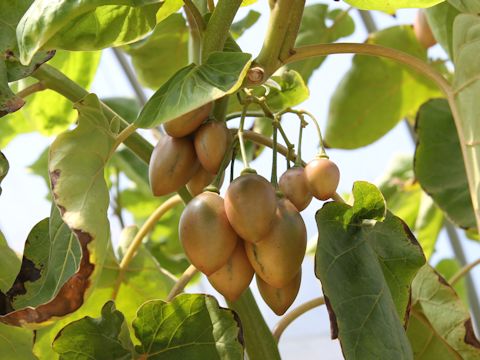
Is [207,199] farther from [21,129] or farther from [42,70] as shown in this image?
[21,129]

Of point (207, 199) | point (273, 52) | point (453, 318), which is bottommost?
point (453, 318)

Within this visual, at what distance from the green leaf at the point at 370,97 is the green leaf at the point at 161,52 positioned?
0.69 ft

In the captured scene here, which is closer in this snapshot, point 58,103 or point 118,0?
point 118,0

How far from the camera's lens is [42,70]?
71 centimetres

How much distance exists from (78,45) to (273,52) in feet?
0.46

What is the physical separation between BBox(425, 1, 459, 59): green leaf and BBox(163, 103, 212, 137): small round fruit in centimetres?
39

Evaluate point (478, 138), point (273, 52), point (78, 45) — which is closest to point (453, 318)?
point (478, 138)

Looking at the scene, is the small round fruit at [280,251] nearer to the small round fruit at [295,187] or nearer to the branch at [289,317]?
the small round fruit at [295,187]

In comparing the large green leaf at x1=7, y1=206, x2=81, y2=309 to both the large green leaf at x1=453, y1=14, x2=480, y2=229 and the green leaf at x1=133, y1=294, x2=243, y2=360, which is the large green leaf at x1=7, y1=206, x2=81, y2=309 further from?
the large green leaf at x1=453, y1=14, x2=480, y2=229

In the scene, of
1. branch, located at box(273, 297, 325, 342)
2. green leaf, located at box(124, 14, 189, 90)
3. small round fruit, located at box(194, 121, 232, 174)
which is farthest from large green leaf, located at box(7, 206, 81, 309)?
green leaf, located at box(124, 14, 189, 90)

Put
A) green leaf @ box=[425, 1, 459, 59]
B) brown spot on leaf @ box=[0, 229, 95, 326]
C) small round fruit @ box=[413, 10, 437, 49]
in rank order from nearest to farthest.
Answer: brown spot on leaf @ box=[0, 229, 95, 326] < green leaf @ box=[425, 1, 459, 59] < small round fruit @ box=[413, 10, 437, 49]

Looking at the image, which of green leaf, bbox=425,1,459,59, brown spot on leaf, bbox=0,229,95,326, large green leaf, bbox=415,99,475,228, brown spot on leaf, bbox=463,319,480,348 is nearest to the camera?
brown spot on leaf, bbox=0,229,95,326

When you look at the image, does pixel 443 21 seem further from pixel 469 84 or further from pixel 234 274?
pixel 234 274

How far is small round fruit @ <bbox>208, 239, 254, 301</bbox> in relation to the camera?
56 cm
